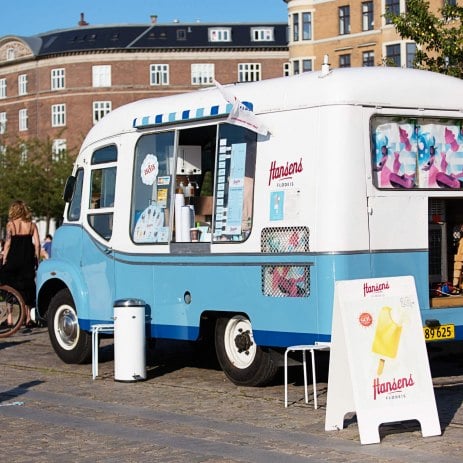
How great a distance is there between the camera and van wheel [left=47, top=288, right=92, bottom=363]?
14727mm

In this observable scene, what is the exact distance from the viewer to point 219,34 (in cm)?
9775

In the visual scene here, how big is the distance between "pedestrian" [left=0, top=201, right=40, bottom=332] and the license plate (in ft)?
30.8

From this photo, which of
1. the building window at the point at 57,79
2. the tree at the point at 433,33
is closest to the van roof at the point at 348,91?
the tree at the point at 433,33

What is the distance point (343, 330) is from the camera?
9.53 m

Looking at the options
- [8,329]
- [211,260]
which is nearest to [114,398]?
[211,260]

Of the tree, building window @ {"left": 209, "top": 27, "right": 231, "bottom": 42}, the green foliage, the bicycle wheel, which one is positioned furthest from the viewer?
building window @ {"left": 209, "top": 27, "right": 231, "bottom": 42}

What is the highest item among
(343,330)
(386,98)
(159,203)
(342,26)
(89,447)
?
(342,26)

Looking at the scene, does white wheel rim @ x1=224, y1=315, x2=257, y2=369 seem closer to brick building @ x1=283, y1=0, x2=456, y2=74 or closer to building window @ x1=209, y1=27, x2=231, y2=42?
brick building @ x1=283, y1=0, x2=456, y2=74

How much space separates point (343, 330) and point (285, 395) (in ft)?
5.96

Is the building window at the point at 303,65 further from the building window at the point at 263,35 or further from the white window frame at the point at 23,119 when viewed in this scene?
the white window frame at the point at 23,119

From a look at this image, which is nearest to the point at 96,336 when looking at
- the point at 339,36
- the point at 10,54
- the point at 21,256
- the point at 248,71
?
the point at 21,256

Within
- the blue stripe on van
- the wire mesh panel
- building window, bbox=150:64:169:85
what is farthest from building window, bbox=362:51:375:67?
the wire mesh panel

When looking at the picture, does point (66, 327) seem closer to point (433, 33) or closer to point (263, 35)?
point (433, 33)

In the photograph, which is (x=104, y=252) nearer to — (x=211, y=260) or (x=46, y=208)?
(x=211, y=260)
